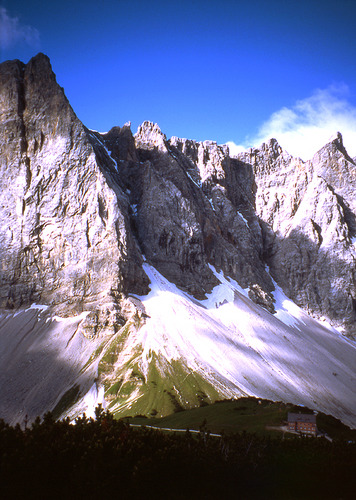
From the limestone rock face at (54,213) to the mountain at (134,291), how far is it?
0.39 metres

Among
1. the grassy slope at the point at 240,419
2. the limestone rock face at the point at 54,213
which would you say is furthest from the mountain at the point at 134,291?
the grassy slope at the point at 240,419

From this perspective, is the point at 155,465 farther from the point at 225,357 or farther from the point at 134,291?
the point at 134,291

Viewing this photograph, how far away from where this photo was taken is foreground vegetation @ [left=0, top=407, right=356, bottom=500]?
33781mm

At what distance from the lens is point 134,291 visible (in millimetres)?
136375

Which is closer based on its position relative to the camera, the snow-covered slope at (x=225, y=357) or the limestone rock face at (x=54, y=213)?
the snow-covered slope at (x=225, y=357)

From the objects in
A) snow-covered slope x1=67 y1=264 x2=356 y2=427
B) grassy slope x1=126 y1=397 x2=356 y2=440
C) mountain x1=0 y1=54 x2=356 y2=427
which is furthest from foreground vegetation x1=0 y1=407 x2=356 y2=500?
snow-covered slope x1=67 y1=264 x2=356 y2=427

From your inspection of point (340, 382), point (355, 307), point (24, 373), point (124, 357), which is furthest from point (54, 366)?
point (355, 307)

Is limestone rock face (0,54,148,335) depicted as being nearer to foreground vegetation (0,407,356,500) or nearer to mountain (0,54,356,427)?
mountain (0,54,356,427)

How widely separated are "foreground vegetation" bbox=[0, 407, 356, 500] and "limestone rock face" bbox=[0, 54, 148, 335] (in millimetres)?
78882

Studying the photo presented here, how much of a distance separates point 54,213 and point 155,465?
11173 centimetres

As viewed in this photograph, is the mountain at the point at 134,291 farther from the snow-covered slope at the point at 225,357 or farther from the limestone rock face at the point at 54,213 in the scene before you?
the snow-covered slope at the point at 225,357

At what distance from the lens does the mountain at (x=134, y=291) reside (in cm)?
10556

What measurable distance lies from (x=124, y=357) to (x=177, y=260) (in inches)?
2130

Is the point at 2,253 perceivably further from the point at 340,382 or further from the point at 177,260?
the point at 340,382
